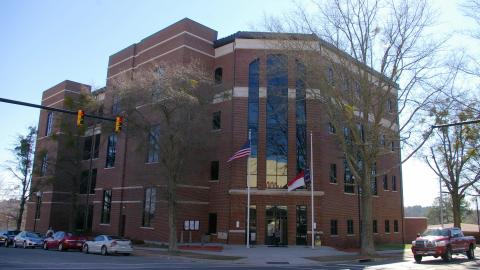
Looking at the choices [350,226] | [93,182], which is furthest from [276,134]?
[93,182]

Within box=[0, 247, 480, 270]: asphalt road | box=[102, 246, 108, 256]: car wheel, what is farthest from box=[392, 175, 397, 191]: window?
box=[102, 246, 108, 256]: car wheel

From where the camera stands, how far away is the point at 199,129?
3169 cm

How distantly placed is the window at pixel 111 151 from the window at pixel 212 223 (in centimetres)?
1478

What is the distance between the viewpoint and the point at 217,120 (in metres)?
40.8

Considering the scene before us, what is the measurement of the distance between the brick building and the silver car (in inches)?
297

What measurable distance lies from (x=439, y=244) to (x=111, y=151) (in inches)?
1394

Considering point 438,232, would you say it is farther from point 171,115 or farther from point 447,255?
point 171,115

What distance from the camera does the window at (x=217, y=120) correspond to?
40406 mm

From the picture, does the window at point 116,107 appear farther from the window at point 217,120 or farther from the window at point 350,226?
the window at point 350,226

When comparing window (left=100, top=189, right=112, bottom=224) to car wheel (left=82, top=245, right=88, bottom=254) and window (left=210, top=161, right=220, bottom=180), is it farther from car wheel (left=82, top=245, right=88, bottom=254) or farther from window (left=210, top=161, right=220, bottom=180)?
car wheel (left=82, top=245, right=88, bottom=254)

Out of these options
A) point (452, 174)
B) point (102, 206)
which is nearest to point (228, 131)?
point (102, 206)

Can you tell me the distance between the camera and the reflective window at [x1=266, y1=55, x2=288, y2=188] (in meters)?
37.9

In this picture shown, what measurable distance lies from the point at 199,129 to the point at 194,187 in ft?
30.7

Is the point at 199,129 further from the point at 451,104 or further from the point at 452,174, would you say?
the point at 452,174
